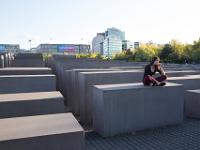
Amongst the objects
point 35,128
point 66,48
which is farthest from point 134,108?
point 66,48

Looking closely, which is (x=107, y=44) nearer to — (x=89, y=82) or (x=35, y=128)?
(x=89, y=82)

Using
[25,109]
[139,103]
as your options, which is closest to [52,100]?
[25,109]

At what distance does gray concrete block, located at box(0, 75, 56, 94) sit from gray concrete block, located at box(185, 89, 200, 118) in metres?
5.01

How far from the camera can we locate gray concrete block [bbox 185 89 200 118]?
9.73 m

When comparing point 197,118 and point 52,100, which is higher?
point 52,100

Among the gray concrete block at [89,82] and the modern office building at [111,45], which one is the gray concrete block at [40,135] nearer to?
the gray concrete block at [89,82]

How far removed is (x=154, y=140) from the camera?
7.50 meters

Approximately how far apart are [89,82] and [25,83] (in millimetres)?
2417

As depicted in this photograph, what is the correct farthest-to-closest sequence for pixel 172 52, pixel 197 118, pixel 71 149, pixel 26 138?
pixel 172 52, pixel 197 118, pixel 71 149, pixel 26 138

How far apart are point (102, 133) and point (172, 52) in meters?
49.7

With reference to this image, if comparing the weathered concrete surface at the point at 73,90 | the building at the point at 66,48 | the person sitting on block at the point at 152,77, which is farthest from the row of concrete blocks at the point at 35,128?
the building at the point at 66,48

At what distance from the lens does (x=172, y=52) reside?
55406 mm

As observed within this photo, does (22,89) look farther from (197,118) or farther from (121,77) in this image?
(197,118)

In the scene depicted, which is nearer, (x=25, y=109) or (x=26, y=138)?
(x=26, y=138)
